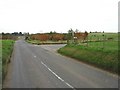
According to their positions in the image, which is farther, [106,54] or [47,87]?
[106,54]

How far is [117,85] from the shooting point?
15.8 m

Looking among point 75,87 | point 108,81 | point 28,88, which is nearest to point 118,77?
point 108,81

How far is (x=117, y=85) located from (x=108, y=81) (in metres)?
1.48

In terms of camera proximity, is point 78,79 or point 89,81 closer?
point 89,81

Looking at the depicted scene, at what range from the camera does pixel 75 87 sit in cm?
1555

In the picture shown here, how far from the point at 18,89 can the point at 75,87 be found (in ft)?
9.73

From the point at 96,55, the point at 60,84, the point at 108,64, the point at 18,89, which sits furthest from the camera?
the point at 96,55

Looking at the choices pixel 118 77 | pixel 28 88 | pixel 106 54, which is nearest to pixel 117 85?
pixel 118 77

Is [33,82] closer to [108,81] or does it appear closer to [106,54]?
[108,81]

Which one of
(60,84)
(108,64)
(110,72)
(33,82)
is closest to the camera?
(60,84)

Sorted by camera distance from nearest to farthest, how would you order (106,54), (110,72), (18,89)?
(18,89)
(110,72)
(106,54)

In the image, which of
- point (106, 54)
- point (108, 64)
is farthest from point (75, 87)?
point (106, 54)

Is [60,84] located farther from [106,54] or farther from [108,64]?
[106,54]

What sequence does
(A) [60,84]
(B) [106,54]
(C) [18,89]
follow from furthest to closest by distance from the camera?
(B) [106,54] → (A) [60,84] → (C) [18,89]
